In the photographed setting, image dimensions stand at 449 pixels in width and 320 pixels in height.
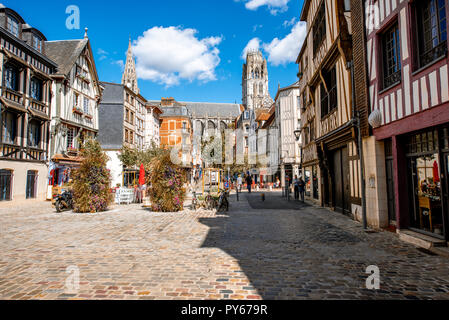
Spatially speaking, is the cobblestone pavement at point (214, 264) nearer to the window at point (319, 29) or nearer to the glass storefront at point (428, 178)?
the glass storefront at point (428, 178)

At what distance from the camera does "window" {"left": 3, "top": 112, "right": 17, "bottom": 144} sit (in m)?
15.6

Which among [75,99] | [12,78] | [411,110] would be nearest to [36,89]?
[12,78]

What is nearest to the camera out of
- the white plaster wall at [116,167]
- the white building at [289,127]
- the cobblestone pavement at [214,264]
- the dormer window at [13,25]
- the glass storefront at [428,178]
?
the cobblestone pavement at [214,264]

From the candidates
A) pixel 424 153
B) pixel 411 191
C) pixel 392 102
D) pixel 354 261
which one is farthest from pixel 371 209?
pixel 354 261

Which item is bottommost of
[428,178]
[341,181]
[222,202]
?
[222,202]

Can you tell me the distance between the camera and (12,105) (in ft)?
50.6

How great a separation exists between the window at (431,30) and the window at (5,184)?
62.7 feet

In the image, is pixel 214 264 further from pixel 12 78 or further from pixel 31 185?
pixel 12 78

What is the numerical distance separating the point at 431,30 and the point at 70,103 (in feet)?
75.8

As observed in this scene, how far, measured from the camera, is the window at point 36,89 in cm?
1797

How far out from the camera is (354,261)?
176 inches

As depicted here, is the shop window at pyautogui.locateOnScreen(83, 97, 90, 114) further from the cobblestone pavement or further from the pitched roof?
the cobblestone pavement

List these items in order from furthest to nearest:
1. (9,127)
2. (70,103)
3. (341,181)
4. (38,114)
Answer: (70,103), (38,114), (9,127), (341,181)

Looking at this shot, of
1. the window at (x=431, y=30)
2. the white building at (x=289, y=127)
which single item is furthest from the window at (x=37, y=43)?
the white building at (x=289, y=127)
